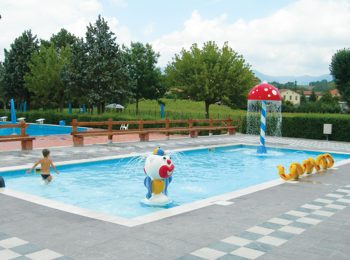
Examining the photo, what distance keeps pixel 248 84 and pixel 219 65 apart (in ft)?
10.8

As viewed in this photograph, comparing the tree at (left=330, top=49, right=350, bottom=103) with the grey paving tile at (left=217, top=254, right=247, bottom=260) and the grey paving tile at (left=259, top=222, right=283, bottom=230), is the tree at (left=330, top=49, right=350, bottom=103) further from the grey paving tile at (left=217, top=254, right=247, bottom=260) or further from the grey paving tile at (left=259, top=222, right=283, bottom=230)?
the grey paving tile at (left=217, top=254, right=247, bottom=260)

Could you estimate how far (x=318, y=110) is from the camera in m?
55.5

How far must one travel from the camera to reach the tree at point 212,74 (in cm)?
3603

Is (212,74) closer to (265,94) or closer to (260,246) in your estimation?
(265,94)

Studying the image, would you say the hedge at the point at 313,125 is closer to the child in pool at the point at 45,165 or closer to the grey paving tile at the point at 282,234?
the child in pool at the point at 45,165

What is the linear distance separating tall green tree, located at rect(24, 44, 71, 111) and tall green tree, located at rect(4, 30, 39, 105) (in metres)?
2.52

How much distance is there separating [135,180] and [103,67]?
86.0 ft

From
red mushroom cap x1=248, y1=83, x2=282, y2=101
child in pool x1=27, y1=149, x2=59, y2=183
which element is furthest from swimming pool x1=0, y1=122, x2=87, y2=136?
child in pool x1=27, y1=149, x2=59, y2=183

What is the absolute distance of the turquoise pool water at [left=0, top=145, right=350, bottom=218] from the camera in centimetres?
938

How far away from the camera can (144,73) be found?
4188 centimetres

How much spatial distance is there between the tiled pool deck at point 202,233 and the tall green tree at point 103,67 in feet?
96.1

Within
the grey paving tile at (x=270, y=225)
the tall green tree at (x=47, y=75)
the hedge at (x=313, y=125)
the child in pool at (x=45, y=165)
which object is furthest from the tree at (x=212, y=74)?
the grey paving tile at (x=270, y=225)

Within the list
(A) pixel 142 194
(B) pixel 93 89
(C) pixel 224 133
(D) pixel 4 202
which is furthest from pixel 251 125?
(D) pixel 4 202

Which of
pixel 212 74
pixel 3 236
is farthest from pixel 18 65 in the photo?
pixel 3 236
